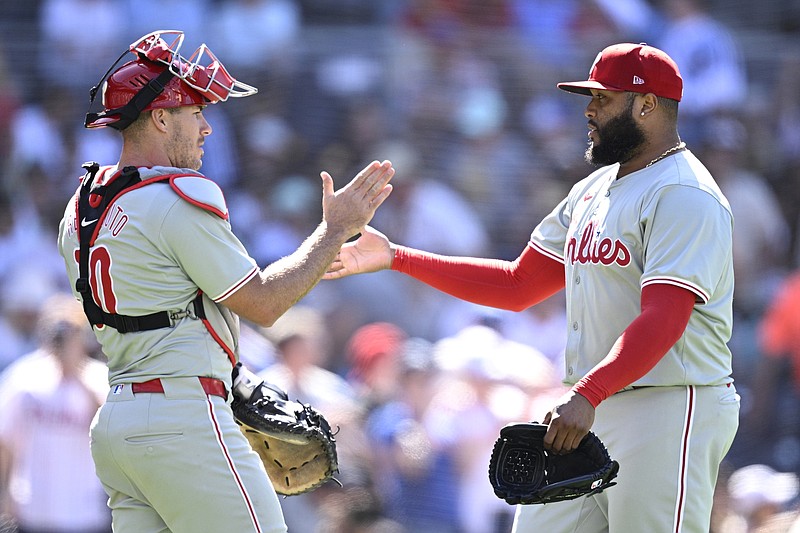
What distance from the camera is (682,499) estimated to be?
3879 mm

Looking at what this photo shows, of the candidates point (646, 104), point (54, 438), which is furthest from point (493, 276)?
point (54, 438)

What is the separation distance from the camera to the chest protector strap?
12.6 ft

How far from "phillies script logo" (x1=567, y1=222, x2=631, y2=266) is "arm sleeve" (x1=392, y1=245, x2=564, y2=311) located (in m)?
0.37

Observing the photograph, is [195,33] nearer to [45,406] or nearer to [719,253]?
[45,406]

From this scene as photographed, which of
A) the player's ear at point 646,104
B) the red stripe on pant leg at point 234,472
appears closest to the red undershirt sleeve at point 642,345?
the player's ear at point 646,104

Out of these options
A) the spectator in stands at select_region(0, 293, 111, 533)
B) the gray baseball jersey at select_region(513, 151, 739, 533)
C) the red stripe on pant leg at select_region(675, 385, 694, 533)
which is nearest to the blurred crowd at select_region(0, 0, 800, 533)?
the spectator in stands at select_region(0, 293, 111, 533)

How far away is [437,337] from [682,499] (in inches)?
196

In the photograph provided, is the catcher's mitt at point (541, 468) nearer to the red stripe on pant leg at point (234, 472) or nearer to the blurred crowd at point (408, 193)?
the red stripe on pant leg at point (234, 472)

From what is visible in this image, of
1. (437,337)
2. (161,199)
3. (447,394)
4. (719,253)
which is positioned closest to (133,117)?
(161,199)

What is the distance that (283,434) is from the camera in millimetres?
4148

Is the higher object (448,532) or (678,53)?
(678,53)

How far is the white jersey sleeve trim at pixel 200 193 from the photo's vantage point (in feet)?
12.6

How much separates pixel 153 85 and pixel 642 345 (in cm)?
176

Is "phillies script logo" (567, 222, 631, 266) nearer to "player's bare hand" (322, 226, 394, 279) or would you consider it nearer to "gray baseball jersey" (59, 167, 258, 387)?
"player's bare hand" (322, 226, 394, 279)
